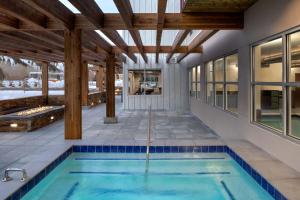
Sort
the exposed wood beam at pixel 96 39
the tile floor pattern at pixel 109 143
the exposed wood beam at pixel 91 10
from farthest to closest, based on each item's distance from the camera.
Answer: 1. the exposed wood beam at pixel 96 39
2. the exposed wood beam at pixel 91 10
3. the tile floor pattern at pixel 109 143

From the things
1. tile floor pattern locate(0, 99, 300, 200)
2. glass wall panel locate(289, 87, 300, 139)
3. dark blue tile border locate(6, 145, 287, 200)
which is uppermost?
glass wall panel locate(289, 87, 300, 139)

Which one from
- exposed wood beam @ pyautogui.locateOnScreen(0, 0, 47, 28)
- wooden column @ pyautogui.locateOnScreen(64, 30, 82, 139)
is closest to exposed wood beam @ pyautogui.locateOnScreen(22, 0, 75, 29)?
wooden column @ pyautogui.locateOnScreen(64, 30, 82, 139)

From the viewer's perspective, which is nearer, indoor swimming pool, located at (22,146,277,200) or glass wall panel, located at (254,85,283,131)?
indoor swimming pool, located at (22,146,277,200)

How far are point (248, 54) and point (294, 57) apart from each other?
5.21 ft

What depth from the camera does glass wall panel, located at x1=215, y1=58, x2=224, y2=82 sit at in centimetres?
772

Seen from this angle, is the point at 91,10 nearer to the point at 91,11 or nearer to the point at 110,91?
the point at 91,11

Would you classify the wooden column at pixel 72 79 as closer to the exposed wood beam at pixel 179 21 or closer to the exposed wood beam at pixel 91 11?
the exposed wood beam at pixel 179 21

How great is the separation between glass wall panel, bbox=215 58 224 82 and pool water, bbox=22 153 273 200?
2.82 m

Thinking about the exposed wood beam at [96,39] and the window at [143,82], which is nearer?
the exposed wood beam at [96,39]

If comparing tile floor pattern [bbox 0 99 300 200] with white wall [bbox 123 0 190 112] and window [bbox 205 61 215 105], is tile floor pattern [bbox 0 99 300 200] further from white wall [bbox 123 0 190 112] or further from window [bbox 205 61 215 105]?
white wall [bbox 123 0 190 112]

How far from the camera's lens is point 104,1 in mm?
5367

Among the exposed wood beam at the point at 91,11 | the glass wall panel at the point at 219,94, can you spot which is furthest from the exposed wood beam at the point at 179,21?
the glass wall panel at the point at 219,94

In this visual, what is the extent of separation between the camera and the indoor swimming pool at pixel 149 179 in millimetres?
4016

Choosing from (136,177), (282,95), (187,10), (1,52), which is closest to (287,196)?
(282,95)
